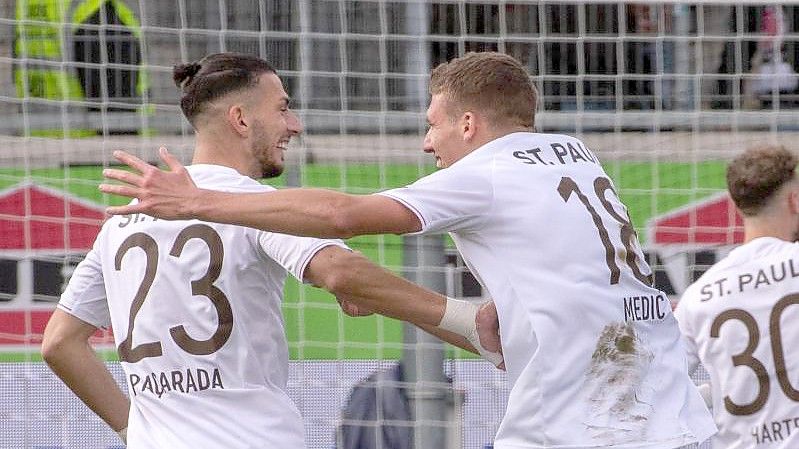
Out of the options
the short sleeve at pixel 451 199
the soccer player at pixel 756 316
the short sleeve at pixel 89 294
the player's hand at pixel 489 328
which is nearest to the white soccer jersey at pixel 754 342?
the soccer player at pixel 756 316

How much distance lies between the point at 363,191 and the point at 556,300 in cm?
266

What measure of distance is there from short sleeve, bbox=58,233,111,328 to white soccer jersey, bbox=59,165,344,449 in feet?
0.69

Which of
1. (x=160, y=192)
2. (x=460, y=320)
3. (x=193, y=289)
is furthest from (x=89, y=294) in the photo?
(x=460, y=320)

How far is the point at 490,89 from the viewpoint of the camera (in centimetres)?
332

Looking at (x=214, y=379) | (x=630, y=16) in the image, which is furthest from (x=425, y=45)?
(x=214, y=379)

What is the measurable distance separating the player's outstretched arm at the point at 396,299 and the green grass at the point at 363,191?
2.18 meters

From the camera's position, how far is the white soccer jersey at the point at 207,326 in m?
3.34

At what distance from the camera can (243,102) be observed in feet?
11.9

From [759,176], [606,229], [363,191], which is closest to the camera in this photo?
[606,229]

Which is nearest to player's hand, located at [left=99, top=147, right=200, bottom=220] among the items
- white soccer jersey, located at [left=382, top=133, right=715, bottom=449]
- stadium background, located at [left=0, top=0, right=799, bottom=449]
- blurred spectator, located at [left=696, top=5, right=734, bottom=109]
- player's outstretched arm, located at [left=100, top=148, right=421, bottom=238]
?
player's outstretched arm, located at [left=100, top=148, right=421, bottom=238]

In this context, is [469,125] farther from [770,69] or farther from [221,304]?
[770,69]

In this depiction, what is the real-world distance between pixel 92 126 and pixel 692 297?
2.64 meters

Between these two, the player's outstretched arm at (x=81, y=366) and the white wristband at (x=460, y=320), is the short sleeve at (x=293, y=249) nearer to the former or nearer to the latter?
the white wristband at (x=460, y=320)

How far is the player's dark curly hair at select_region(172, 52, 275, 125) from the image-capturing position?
3.63m
